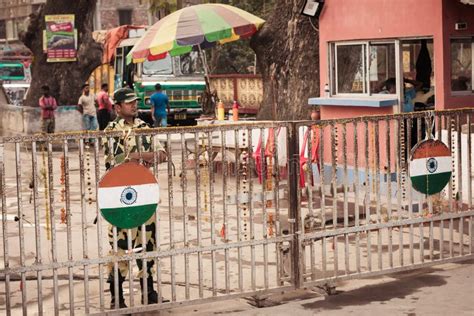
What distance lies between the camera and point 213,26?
17391 millimetres

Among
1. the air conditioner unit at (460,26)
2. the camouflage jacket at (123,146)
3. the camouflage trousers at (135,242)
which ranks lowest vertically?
the camouflage trousers at (135,242)

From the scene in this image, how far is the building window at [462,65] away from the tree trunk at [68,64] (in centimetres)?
1773

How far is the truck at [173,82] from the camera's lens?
2998 centimetres

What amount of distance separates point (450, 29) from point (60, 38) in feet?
57.3

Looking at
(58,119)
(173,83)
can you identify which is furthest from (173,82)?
(58,119)

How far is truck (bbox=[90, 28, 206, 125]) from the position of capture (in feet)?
98.4

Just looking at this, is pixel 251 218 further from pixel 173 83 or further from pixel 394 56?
pixel 173 83

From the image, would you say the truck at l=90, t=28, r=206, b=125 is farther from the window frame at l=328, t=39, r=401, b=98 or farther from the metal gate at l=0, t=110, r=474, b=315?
the metal gate at l=0, t=110, r=474, b=315

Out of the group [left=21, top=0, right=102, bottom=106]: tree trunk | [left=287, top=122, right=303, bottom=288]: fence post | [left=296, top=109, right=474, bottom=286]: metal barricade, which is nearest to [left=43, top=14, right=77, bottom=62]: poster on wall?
[left=21, top=0, right=102, bottom=106]: tree trunk

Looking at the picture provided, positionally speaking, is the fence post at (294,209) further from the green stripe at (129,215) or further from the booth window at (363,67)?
the booth window at (363,67)

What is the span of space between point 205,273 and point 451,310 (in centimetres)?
264

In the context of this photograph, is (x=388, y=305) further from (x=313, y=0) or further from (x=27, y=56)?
(x=27, y=56)

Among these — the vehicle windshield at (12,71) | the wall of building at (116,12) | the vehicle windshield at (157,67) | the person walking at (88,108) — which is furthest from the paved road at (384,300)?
the wall of building at (116,12)

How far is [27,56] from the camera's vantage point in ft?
190
